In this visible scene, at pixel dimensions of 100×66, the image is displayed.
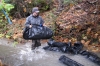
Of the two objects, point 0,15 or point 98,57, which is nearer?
point 98,57

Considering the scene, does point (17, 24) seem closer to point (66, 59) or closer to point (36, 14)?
point (36, 14)

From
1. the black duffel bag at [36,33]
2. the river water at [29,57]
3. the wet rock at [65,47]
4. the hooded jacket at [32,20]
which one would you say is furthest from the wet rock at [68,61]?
the hooded jacket at [32,20]

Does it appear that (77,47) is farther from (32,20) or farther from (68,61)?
(32,20)

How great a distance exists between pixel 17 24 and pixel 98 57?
580cm

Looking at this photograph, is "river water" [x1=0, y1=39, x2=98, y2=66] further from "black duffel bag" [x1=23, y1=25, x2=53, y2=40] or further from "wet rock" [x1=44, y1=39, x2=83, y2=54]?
"black duffel bag" [x1=23, y1=25, x2=53, y2=40]

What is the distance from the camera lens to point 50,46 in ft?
31.6

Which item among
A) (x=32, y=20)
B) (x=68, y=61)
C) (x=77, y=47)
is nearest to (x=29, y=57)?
(x=32, y=20)

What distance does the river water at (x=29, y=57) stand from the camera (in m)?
8.09

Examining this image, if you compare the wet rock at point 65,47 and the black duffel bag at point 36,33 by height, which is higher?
the black duffel bag at point 36,33

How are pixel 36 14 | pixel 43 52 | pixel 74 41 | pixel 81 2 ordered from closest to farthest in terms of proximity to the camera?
pixel 36 14 < pixel 43 52 < pixel 74 41 < pixel 81 2

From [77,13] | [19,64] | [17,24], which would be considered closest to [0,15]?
[17,24]

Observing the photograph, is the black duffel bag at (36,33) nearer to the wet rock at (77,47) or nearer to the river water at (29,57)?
the river water at (29,57)

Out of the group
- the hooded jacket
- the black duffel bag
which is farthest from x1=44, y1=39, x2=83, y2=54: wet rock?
the hooded jacket

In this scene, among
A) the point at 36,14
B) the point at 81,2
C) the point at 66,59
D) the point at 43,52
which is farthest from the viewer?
the point at 81,2
